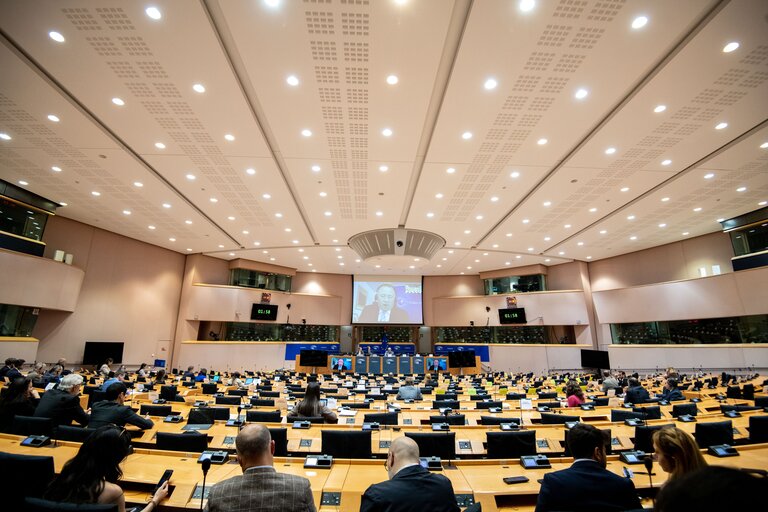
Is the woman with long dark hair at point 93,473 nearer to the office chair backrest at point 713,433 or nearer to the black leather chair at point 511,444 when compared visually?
the black leather chair at point 511,444

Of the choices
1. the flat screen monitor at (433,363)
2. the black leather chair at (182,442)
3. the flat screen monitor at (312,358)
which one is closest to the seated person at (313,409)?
the black leather chair at (182,442)

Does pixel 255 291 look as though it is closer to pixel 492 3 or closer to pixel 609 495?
pixel 492 3

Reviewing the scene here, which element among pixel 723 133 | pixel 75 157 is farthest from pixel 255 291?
pixel 723 133

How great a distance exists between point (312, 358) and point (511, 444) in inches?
672

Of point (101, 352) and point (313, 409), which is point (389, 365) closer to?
point (101, 352)

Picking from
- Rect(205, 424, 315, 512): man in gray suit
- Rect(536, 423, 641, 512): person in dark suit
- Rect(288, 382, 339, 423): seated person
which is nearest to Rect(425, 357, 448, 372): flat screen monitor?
Rect(288, 382, 339, 423): seated person

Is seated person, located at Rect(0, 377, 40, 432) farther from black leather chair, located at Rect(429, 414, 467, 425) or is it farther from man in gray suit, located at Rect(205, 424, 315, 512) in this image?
black leather chair, located at Rect(429, 414, 467, 425)

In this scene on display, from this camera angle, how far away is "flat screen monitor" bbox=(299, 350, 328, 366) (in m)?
19.6

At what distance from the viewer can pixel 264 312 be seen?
2197 cm

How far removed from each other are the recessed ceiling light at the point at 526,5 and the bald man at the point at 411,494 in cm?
613

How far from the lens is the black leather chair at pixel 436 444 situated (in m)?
3.81

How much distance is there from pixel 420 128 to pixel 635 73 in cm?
426

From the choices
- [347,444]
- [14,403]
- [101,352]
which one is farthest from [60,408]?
[101,352]

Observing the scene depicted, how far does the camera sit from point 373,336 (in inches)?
1052
